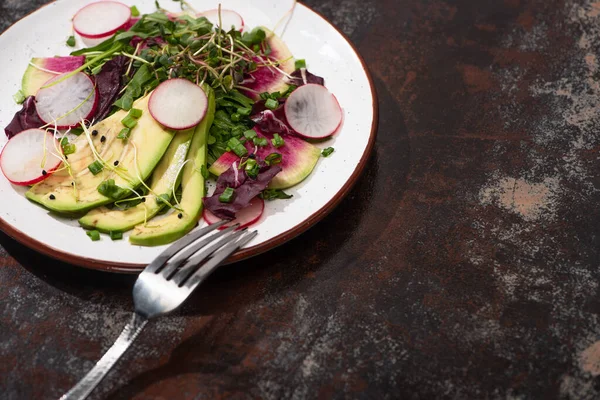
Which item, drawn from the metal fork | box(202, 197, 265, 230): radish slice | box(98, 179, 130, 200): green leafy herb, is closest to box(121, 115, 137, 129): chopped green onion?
box(98, 179, 130, 200): green leafy herb

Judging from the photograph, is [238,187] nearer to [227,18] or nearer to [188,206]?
[188,206]

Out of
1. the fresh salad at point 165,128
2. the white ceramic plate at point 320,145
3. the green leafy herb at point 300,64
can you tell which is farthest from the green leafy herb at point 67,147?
the green leafy herb at point 300,64

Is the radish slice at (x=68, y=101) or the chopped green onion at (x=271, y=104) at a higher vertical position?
the chopped green onion at (x=271, y=104)

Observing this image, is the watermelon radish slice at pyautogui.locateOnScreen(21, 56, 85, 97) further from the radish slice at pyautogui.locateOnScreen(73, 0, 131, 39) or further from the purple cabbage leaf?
the purple cabbage leaf

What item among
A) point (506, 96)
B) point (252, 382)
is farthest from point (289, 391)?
point (506, 96)

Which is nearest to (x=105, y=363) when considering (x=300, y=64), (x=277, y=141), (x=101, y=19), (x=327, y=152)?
(x=277, y=141)

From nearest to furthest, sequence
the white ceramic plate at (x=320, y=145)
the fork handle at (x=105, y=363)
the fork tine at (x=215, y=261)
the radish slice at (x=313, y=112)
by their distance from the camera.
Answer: the fork handle at (x=105, y=363) → the fork tine at (x=215, y=261) → the white ceramic plate at (x=320, y=145) → the radish slice at (x=313, y=112)

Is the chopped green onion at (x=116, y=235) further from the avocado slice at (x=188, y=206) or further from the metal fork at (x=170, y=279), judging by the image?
the metal fork at (x=170, y=279)
